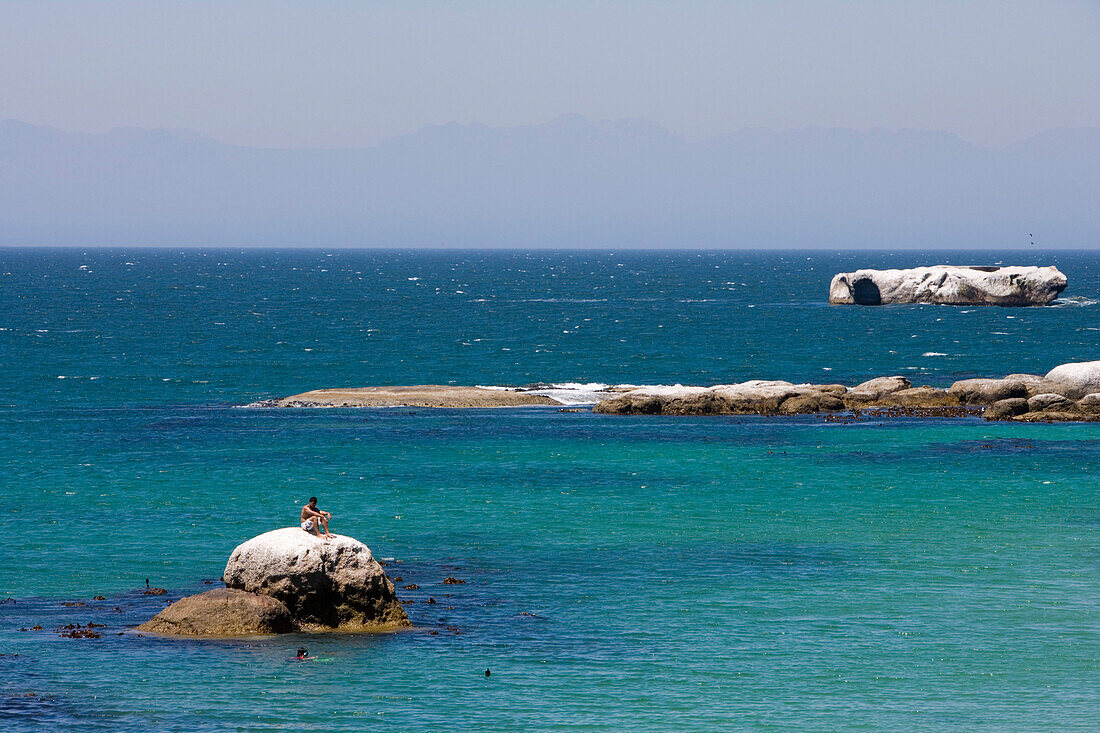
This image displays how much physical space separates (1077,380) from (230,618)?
62.3 metres

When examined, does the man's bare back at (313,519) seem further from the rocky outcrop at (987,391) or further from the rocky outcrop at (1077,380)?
the rocky outcrop at (1077,380)

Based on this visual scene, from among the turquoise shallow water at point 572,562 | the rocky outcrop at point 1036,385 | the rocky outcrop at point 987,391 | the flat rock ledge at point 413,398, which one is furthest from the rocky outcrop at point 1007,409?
the flat rock ledge at point 413,398

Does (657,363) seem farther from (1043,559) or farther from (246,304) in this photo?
(246,304)

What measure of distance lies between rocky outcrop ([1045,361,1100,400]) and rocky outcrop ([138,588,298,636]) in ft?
199

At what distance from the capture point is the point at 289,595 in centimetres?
3391

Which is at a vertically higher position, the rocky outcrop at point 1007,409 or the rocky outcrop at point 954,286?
the rocky outcrop at point 954,286

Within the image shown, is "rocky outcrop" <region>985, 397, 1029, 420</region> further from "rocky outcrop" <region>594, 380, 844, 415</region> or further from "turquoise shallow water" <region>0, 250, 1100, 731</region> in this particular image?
"rocky outcrop" <region>594, 380, 844, 415</region>

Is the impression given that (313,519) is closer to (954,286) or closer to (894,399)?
(894,399)

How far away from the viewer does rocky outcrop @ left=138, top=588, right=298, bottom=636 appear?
33.5m

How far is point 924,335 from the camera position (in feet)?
465

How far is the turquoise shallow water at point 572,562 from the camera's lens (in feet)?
96.1

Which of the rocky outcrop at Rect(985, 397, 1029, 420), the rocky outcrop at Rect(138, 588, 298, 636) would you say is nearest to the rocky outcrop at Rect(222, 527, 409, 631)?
the rocky outcrop at Rect(138, 588, 298, 636)

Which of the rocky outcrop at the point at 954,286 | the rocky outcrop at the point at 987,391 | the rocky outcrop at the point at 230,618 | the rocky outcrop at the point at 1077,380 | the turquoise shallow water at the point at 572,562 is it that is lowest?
the turquoise shallow water at the point at 572,562

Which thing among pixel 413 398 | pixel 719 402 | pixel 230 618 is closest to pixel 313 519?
pixel 230 618
